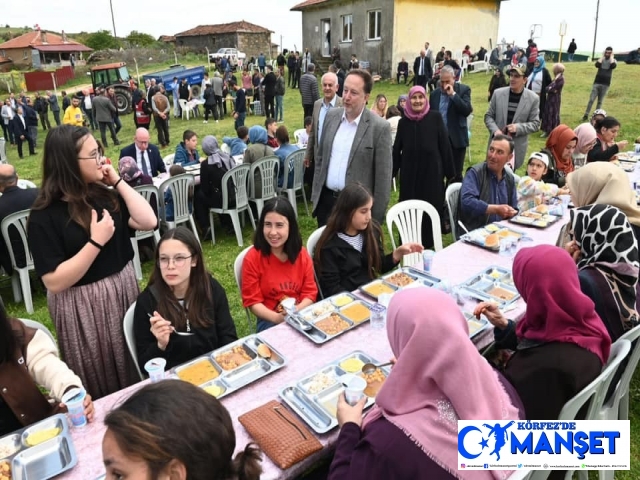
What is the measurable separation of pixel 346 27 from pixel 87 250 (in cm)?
2307

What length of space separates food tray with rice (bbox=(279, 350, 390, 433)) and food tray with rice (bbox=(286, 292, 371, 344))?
10.8 inches

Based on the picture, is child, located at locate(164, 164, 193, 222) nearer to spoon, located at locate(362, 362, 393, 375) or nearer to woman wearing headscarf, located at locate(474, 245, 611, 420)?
spoon, located at locate(362, 362, 393, 375)

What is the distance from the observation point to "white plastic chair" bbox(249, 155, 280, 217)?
6271mm

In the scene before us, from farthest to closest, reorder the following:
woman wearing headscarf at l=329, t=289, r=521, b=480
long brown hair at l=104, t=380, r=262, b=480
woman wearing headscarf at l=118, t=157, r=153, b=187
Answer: woman wearing headscarf at l=118, t=157, r=153, b=187, woman wearing headscarf at l=329, t=289, r=521, b=480, long brown hair at l=104, t=380, r=262, b=480

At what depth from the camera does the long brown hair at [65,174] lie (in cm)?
227

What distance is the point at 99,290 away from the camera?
252 cm

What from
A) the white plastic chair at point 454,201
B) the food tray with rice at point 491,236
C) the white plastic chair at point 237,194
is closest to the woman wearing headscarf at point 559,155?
the white plastic chair at point 454,201

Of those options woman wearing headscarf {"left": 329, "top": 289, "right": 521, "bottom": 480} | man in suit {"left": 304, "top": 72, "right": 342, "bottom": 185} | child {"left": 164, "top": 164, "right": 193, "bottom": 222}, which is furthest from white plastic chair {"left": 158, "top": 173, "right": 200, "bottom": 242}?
woman wearing headscarf {"left": 329, "top": 289, "right": 521, "bottom": 480}

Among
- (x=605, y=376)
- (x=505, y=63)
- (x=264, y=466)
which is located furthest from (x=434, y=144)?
(x=505, y=63)

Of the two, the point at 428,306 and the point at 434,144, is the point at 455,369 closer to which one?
the point at 428,306

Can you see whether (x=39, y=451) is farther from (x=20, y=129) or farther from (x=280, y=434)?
(x=20, y=129)

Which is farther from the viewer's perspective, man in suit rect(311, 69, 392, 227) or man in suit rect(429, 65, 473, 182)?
man in suit rect(429, 65, 473, 182)

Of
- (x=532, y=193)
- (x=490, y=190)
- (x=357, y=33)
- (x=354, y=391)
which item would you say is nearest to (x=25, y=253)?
(x=354, y=391)

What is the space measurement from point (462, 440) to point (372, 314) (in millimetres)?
1203
